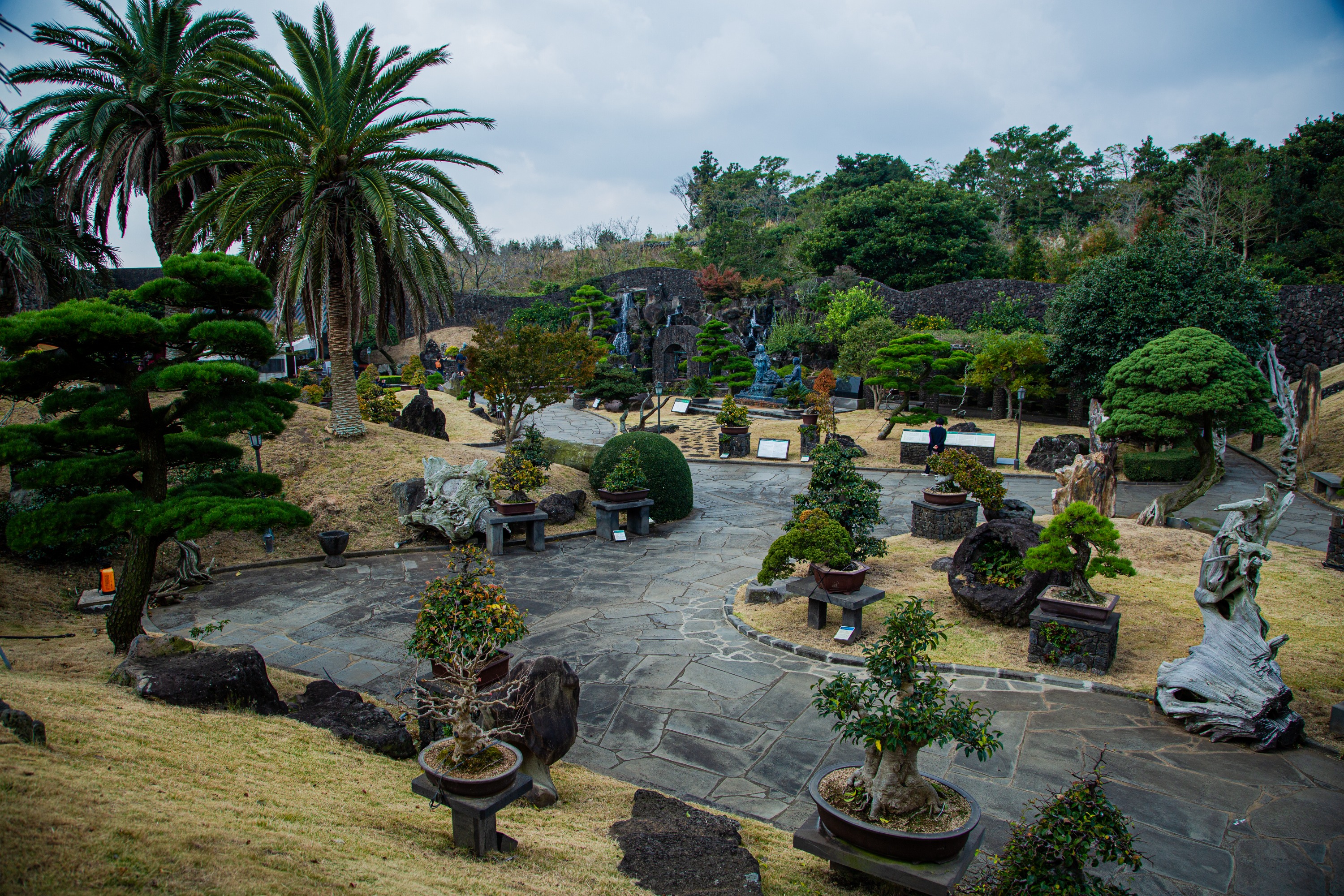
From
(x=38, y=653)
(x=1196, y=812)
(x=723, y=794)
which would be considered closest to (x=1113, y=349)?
(x=1196, y=812)

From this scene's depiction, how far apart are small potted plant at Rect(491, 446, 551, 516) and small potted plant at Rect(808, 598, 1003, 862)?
8607 mm

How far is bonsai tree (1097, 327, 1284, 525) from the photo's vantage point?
386 inches

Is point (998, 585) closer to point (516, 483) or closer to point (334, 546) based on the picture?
point (516, 483)

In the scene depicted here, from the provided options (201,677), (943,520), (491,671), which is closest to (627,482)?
(943,520)

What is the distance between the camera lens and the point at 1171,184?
33.1 m

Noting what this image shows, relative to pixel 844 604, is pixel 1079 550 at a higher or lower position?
higher

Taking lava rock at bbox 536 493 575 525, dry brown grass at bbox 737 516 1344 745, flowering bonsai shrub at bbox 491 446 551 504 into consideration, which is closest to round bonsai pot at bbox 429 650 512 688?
dry brown grass at bbox 737 516 1344 745

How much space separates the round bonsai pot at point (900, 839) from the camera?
12.1 feet

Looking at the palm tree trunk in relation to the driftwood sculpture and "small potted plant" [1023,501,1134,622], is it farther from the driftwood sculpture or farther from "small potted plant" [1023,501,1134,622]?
the driftwood sculpture

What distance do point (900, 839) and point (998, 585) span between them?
5272 millimetres

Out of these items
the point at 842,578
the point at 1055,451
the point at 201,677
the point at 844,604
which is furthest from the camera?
the point at 1055,451

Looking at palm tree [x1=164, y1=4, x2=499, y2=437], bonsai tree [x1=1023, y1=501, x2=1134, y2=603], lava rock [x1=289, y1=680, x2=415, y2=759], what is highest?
palm tree [x1=164, y1=4, x2=499, y2=437]

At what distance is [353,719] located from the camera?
573cm

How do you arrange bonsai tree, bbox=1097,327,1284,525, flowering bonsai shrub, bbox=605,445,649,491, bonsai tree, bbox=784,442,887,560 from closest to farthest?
bonsai tree, bbox=784,442,887,560 → bonsai tree, bbox=1097,327,1284,525 → flowering bonsai shrub, bbox=605,445,649,491
